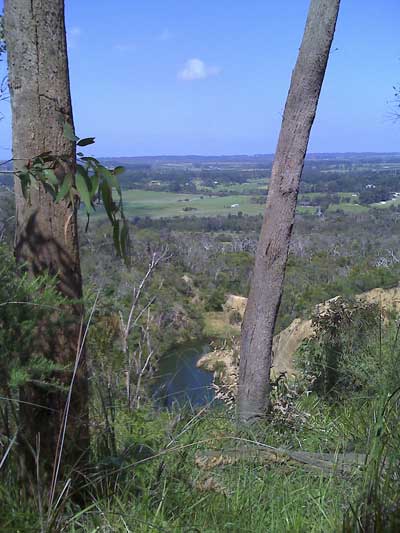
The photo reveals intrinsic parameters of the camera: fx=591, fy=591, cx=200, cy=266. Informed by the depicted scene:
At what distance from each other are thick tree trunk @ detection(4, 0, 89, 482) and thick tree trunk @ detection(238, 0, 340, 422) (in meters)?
3.47

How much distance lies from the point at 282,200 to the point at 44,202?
3600 mm

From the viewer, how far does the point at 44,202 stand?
6.30 feet

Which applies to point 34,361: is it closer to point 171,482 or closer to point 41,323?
point 41,323

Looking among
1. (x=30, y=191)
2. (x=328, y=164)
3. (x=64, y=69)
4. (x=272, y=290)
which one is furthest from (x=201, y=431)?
(x=328, y=164)

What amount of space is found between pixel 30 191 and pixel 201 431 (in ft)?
4.65

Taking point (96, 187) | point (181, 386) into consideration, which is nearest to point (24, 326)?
point (96, 187)

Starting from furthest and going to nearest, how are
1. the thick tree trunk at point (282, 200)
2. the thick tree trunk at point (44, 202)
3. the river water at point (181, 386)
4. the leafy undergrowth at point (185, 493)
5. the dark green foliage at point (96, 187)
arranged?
the thick tree trunk at point (282, 200), the river water at point (181, 386), the thick tree trunk at point (44, 202), the leafy undergrowth at point (185, 493), the dark green foliage at point (96, 187)

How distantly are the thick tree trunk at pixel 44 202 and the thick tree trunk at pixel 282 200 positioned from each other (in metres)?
3.47

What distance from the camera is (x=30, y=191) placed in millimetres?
1928

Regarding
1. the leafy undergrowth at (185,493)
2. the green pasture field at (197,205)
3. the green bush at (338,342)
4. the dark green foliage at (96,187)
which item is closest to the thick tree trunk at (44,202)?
the leafy undergrowth at (185,493)

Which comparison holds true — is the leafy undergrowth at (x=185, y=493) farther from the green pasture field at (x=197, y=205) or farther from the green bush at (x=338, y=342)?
the green pasture field at (x=197, y=205)

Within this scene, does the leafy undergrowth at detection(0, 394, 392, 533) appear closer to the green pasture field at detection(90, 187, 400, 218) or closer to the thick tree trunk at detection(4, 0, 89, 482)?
the thick tree trunk at detection(4, 0, 89, 482)

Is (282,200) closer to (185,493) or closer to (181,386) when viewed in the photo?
(181,386)

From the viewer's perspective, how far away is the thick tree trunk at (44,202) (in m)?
1.85
